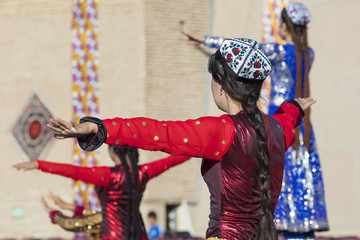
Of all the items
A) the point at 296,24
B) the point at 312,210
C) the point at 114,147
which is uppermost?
the point at 296,24

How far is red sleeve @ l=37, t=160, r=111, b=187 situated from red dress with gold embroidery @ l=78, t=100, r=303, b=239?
7.43 ft

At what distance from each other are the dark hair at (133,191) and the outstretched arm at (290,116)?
230 centimetres

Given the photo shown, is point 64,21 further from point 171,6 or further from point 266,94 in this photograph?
point 266,94

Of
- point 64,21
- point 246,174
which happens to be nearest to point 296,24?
point 246,174

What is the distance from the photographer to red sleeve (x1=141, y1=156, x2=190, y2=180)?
6.04 metres

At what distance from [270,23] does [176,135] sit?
951cm

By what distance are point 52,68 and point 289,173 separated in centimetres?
1074

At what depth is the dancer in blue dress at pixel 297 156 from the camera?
5.82 meters

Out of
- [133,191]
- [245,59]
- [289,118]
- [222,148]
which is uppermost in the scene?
[245,59]

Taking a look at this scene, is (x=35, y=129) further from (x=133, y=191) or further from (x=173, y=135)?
(x=173, y=135)

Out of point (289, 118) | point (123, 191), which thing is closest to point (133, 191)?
point (123, 191)

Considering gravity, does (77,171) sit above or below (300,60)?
below

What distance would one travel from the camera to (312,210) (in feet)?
19.3

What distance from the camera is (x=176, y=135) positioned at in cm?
370
